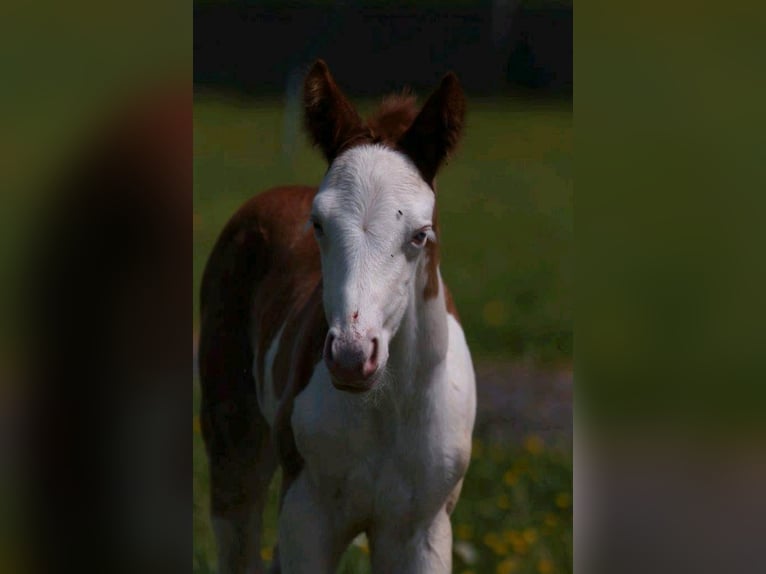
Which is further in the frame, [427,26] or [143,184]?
[427,26]

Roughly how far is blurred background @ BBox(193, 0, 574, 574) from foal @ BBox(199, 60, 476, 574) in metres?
0.16

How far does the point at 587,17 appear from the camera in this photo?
296 centimetres

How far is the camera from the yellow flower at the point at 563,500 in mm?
3320

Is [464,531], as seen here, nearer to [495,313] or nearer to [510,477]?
[510,477]

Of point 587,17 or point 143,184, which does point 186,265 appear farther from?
point 587,17

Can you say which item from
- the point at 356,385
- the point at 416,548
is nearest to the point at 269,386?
the point at 416,548

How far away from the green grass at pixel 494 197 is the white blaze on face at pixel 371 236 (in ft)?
1.63

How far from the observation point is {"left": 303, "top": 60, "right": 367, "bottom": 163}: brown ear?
116 inches

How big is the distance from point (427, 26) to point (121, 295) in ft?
3.26

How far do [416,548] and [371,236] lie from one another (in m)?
0.79

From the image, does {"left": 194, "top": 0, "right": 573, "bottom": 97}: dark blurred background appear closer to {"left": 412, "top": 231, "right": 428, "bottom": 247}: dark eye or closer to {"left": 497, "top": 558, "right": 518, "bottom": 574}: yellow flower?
{"left": 412, "top": 231, "right": 428, "bottom": 247}: dark eye

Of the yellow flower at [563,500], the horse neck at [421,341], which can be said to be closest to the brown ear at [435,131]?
the horse neck at [421,341]

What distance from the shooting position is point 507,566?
11.1 feet

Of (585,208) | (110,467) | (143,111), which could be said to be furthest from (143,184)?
(585,208)
